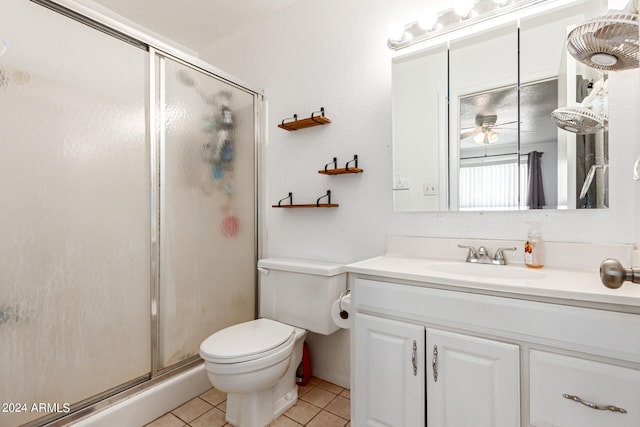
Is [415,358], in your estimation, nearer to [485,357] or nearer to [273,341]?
[485,357]

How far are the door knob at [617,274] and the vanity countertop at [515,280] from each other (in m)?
0.08

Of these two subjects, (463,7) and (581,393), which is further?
(463,7)

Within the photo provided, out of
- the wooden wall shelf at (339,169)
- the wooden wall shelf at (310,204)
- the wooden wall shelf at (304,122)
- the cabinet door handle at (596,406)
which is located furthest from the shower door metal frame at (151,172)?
the cabinet door handle at (596,406)

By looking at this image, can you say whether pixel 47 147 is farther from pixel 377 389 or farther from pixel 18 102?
pixel 377 389

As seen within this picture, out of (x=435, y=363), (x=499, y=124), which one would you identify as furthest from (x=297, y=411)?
(x=499, y=124)

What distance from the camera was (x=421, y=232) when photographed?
1.56m

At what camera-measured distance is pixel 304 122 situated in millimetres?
1861

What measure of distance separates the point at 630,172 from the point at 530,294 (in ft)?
2.28

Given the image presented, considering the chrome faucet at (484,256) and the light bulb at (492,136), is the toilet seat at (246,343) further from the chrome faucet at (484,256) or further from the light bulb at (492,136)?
the light bulb at (492,136)

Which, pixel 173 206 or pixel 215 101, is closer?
pixel 173 206

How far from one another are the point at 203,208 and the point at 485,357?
1.55m

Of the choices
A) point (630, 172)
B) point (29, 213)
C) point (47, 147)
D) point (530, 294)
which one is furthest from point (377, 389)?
point (47, 147)

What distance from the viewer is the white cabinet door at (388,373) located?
112 centimetres

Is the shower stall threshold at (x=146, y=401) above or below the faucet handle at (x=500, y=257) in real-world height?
below
